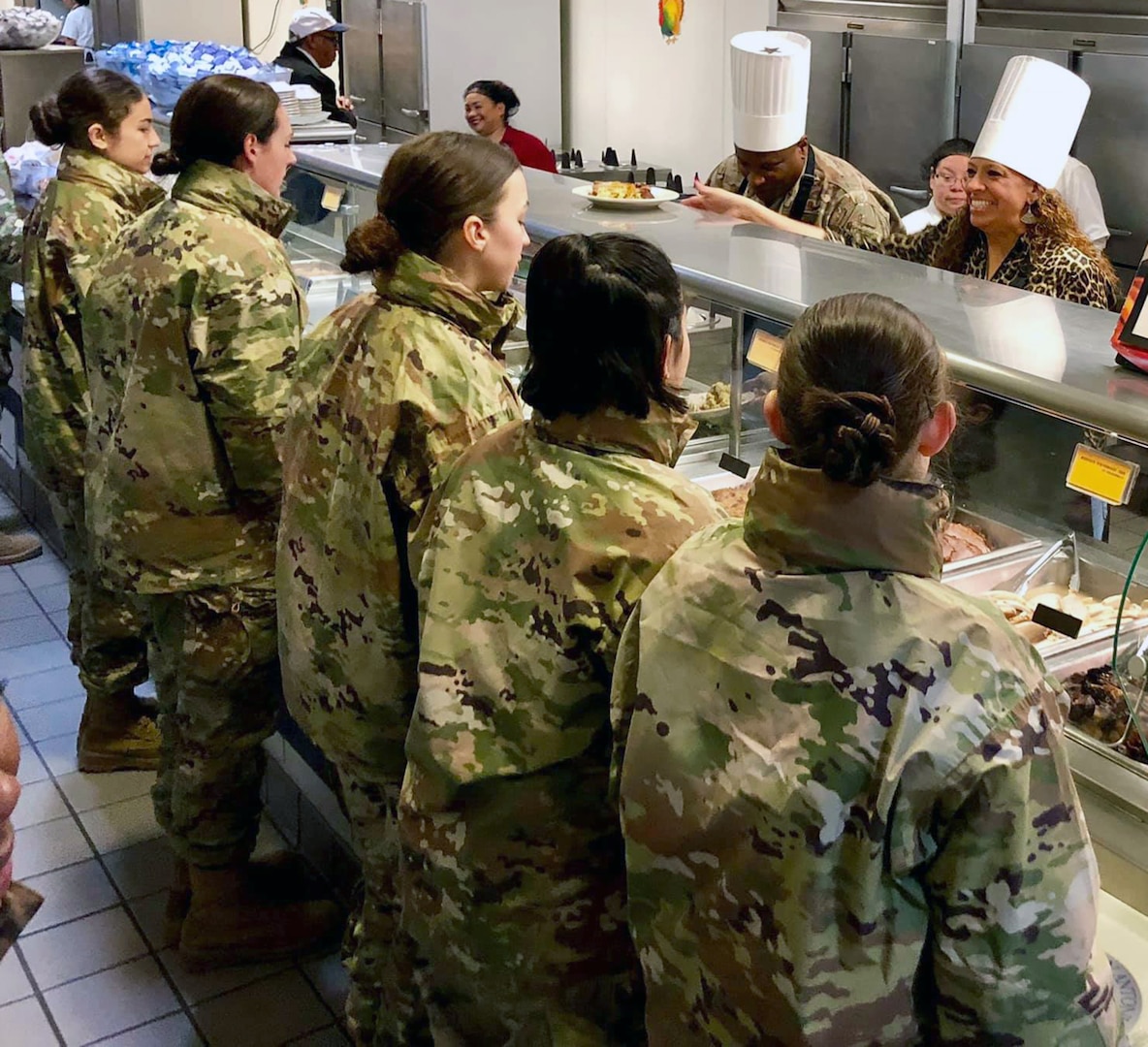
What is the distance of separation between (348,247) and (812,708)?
107cm

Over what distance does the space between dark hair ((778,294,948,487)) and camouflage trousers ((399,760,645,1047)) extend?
623 millimetres

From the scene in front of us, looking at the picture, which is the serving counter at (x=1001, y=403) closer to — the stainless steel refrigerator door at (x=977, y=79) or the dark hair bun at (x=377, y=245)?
the dark hair bun at (x=377, y=245)

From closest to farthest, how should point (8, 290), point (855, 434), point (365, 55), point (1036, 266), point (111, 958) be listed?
point (855, 434), point (111, 958), point (1036, 266), point (8, 290), point (365, 55)

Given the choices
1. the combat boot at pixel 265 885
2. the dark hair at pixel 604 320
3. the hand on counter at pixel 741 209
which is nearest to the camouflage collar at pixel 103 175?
the hand on counter at pixel 741 209

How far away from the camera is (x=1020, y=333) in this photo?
1977 mm

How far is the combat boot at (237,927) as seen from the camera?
2.78 m

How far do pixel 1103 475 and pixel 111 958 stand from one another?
233 centimetres

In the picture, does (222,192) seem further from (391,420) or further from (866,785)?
(866,785)

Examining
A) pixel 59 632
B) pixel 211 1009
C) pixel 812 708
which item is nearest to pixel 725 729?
pixel 812 708

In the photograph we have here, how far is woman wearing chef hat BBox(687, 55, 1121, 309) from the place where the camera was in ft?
10.1

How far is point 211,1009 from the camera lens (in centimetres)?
269

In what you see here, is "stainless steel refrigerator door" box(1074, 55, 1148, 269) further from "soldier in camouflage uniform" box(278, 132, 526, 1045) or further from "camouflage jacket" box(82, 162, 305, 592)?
"soldier in camouflage uniform" box(278, 132, 526, 1045)

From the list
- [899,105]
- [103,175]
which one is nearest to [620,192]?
[103,175]

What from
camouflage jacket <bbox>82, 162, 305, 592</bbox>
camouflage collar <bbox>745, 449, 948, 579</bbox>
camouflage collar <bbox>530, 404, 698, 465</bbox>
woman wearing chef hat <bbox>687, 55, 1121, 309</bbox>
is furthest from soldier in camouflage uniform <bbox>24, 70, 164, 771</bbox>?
camouflage collar <bbox>745, 449, 948, 579</bbox>
